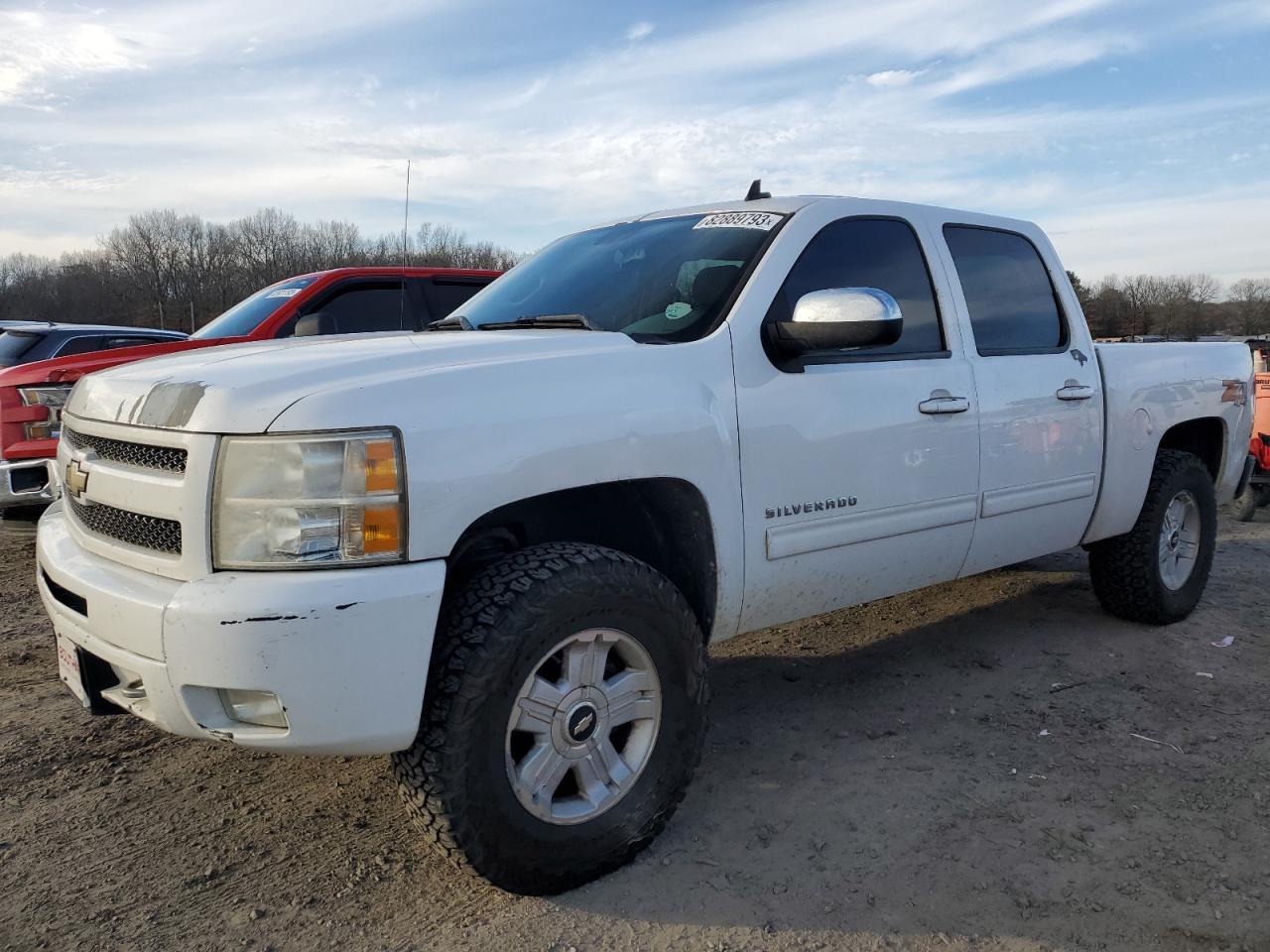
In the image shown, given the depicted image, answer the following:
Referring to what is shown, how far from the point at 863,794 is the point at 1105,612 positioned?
2643 mm

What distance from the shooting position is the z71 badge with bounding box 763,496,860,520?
3.00 metres

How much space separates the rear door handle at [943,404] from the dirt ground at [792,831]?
3.89 feet

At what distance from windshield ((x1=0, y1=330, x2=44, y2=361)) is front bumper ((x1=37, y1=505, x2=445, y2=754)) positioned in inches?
342

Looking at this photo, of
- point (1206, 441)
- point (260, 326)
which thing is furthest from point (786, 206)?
point (260, 326)

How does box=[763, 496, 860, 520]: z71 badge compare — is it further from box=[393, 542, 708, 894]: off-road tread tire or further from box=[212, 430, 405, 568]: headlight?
box=[212, 430, 405, 568]: headlight

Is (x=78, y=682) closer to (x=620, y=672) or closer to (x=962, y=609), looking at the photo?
(x=620, y=672)

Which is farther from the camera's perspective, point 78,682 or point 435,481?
point 78,682

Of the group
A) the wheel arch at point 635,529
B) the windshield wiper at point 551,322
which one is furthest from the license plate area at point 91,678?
the windshield wiper at point 551,322

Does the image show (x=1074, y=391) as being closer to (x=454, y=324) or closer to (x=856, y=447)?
(x=856, y=447)

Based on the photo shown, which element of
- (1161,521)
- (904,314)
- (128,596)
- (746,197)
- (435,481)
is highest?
(746,197)

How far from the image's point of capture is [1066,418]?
4098mm

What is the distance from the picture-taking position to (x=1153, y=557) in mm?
4695

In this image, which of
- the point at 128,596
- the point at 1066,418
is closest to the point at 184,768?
the point at 128,596

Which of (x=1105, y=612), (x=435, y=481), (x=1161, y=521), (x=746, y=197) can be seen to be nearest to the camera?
(x=435, y=481)
